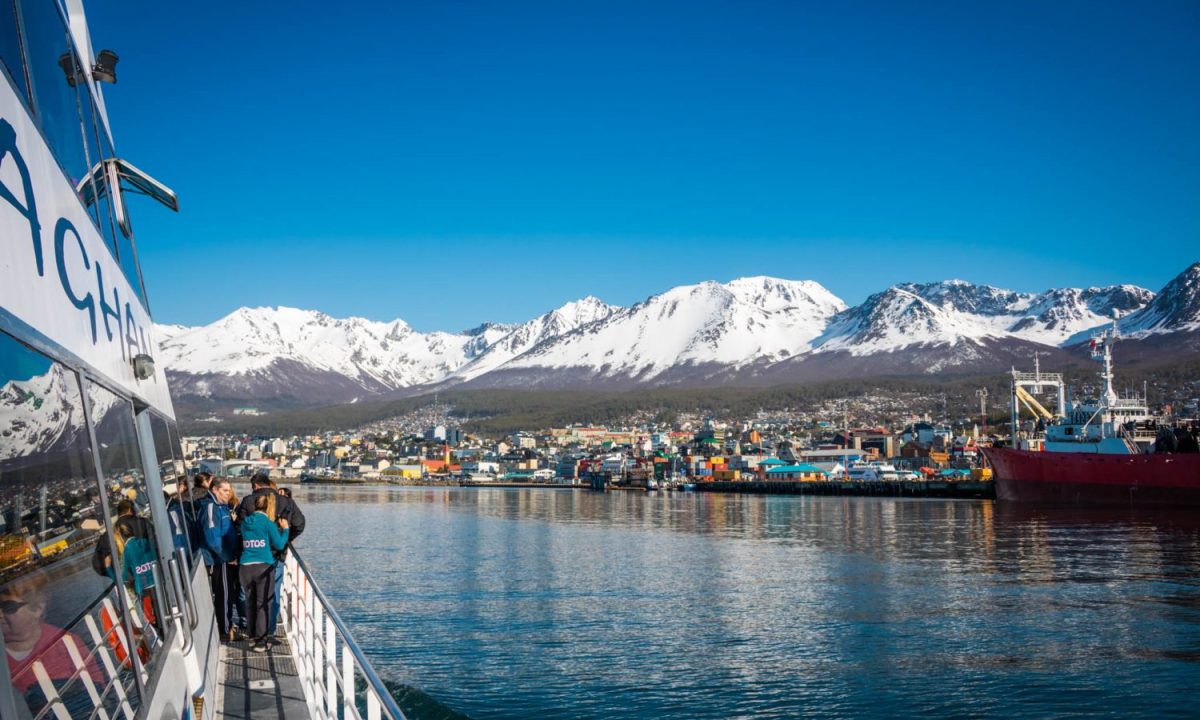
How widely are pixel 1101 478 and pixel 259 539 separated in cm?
5968

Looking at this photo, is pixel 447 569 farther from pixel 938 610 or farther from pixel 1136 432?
pixel 1136 432

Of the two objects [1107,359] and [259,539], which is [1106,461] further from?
[259,539]

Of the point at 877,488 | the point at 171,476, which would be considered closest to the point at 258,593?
the point at 171,476

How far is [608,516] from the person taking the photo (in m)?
65.6

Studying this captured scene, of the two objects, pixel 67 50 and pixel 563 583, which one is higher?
pixel 67 50

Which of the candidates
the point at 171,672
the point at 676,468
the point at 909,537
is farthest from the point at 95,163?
the point at 676,468

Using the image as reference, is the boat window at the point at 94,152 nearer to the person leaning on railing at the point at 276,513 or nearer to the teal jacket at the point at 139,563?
the teal jacket at the point at 139,563

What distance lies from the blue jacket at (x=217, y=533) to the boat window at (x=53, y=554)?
5358 mm

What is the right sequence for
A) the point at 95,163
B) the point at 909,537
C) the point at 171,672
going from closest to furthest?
the point at 171,672 < the point at 95,163 < the point at 909,537

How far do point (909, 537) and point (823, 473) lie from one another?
10041 cm

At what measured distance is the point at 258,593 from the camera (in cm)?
898

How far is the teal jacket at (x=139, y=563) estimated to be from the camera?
4.13 metres

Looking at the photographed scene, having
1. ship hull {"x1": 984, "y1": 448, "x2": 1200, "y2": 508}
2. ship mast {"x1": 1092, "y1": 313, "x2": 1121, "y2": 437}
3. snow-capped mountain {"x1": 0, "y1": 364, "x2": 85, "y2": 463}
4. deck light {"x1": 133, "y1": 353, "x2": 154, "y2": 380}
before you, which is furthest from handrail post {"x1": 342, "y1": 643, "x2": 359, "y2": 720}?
ship mast {"x1": 1092, "y1": 313, "x2": 1121, "y2": 437}

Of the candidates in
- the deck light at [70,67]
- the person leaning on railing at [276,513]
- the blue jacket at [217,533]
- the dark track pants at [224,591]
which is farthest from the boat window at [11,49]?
the dark track pants at [224,591]
